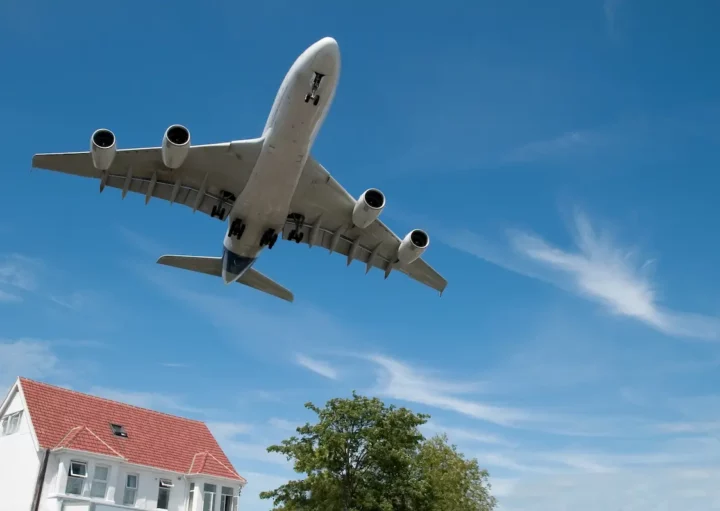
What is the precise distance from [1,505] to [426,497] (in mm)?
20412

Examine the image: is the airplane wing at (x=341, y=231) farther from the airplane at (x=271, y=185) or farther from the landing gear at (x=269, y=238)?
the landing gear at (x=269, y=238)

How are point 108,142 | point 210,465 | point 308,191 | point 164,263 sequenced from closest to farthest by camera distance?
point 108,142
point 308,191
point 164,263
point 210,465

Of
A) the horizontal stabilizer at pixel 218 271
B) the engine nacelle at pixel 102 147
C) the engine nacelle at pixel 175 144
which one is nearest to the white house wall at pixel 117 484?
the horizontal stabilizer at pixel 218 271

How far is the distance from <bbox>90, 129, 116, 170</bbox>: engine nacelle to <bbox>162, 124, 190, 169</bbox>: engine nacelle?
5.49 feet

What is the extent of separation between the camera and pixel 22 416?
35.1m

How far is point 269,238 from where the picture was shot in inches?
1061

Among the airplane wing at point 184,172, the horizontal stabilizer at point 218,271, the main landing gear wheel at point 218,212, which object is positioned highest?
the airplane wing at point 184,172

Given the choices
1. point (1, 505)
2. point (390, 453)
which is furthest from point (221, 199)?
point (1, 505)

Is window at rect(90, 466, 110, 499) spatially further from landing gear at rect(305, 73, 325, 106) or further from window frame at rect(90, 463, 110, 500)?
landing gear at rect(305, 73, 325, 106)

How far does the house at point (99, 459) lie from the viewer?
106 feet

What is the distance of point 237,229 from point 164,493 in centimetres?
1759

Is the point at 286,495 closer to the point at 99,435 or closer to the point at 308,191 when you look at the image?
the point at 99,435

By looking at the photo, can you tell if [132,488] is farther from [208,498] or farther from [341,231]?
[341,231]

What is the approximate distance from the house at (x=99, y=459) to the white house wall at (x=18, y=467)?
0.05 m
